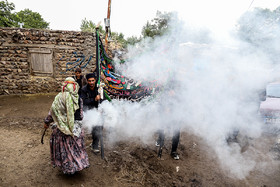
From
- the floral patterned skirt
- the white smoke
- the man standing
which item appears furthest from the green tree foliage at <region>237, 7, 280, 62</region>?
the floral patterned skirt

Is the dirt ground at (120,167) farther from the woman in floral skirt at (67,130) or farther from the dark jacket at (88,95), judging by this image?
the dark jacket at (88,95)

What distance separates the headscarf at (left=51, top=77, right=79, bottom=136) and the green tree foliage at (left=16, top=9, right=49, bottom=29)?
2972 cm

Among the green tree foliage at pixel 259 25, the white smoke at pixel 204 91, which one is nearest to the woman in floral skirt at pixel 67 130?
the white smoke at pixel 204 91

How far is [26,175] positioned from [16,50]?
666cm

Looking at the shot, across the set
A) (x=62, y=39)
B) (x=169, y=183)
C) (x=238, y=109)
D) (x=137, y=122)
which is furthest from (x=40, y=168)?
(x=62, y=39)

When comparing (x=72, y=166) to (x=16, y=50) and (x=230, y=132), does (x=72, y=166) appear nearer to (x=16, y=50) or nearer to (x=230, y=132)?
(x=230, y=132)

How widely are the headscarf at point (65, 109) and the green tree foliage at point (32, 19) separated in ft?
97.5

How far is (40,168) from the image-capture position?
2.95 m

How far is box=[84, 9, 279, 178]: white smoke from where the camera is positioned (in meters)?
3.87

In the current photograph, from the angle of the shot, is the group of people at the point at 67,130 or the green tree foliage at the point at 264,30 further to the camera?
the green tree foliage at the point at 264,30

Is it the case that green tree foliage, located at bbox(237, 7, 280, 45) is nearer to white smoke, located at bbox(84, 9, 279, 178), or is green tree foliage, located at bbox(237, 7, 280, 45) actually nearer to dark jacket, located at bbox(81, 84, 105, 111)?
white smoke, located at bbox(84, 9, 279, 178)

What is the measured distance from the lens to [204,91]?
472 cm

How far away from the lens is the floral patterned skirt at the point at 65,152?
2504mm

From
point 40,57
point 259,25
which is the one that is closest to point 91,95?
point 259,25
